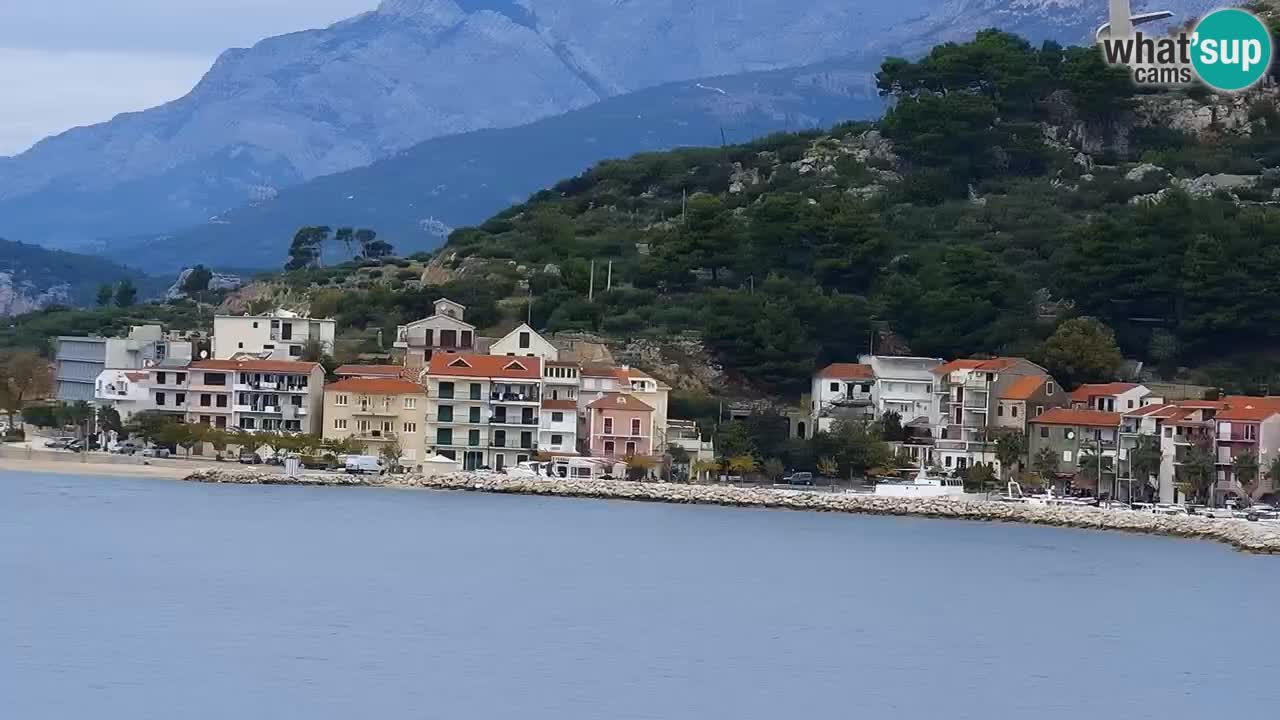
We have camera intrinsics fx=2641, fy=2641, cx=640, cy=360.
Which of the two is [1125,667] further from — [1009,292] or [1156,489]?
[1009,292]

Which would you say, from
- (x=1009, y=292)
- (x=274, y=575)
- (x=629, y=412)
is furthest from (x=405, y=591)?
(x=1009, y=292)

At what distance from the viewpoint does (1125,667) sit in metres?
32.1

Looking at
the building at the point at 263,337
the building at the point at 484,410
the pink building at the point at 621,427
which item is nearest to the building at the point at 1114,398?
the pink building at the point at 621,427

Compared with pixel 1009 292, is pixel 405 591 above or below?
below

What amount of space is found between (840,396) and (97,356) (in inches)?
733

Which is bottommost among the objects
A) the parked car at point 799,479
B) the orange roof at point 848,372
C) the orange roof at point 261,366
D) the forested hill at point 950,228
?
the parked car at point 799,479

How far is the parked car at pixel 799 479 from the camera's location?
2200 inches

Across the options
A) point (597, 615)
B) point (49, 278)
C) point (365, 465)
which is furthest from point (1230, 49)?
point (49, 278)

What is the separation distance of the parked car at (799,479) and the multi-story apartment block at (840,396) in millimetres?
1522

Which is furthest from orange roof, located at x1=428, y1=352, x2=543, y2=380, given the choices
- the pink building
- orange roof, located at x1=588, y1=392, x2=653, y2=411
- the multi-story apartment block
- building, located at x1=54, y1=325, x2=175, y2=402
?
building, located at x1=54, y1=325, x2=175, y2=402

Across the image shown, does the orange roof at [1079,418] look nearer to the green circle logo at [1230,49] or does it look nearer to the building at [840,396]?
the building at [840,396]

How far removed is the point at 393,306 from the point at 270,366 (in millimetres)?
10780

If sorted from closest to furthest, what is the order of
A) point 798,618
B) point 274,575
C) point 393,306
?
1. point 798,618
2. point 274,575
3. point 393,306

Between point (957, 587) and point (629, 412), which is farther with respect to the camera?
point (629, 412)
